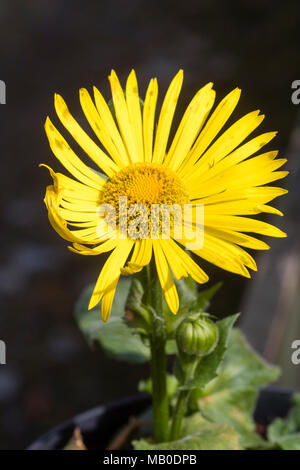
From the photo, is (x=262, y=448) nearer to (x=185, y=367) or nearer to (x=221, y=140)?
(x=185, y=367)

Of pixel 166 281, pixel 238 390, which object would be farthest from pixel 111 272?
pixel 238 390

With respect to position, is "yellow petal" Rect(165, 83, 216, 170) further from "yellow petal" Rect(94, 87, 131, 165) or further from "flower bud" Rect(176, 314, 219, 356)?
"flower bud" Rect(176, 314, 219, 356)

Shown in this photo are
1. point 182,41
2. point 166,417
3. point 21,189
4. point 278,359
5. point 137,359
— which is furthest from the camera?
point 182,41

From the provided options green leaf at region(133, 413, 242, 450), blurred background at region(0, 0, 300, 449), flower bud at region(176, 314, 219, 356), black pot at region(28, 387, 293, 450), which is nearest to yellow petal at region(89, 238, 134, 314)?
flower bud at region(176, 314, 219, 356)

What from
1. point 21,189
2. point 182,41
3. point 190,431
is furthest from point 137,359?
point 182,41

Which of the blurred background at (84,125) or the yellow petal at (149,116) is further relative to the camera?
the blurred background at (84,125)

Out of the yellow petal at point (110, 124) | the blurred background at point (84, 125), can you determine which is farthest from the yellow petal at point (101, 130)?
the blurred background at point (84, 125)

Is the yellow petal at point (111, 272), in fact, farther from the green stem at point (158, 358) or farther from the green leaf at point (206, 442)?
the green leaf at point (206, 442)
